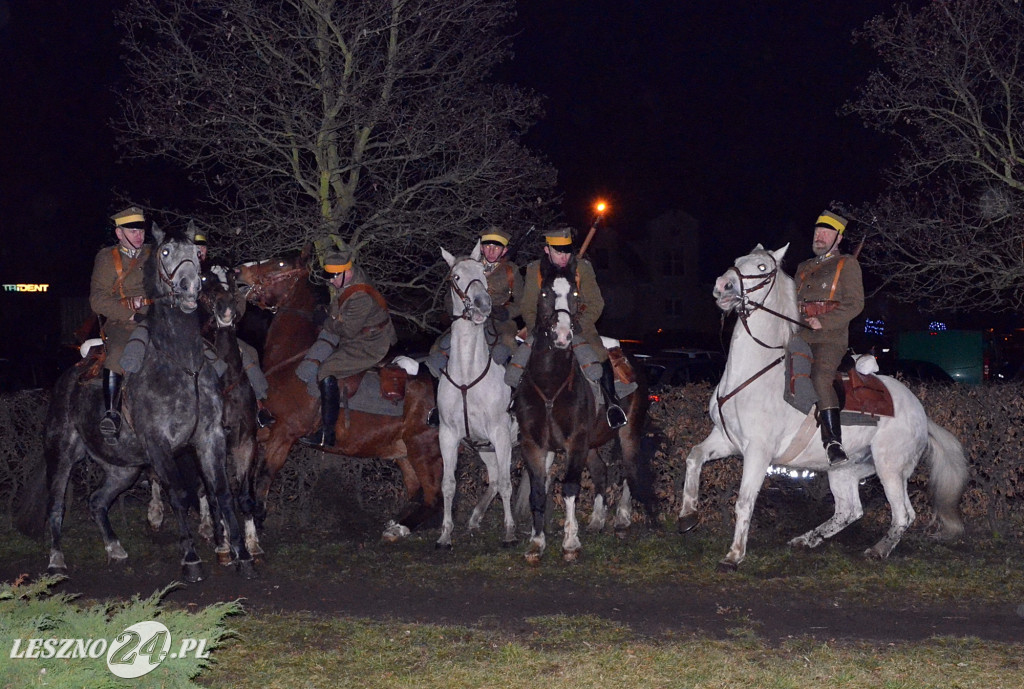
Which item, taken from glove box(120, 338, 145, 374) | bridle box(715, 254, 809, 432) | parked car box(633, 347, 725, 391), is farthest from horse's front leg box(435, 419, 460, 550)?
parked car box(633, 347, 725, 391)

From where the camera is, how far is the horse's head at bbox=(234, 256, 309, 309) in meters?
9.84

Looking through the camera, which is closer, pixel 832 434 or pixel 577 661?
pixel 577 661

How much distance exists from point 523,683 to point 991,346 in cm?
2938

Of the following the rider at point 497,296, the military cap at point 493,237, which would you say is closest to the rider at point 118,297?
the rider at point 497,296

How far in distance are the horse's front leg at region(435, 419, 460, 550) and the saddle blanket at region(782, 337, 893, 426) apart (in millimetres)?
3022

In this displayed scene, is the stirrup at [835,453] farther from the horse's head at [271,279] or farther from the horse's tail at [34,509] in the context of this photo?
the horse's tail at [34,509]

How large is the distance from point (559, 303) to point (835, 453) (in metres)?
2.60

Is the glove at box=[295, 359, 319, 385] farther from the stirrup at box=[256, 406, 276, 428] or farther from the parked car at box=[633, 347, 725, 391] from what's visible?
the parked car at box=[633, 347, 725, 391]

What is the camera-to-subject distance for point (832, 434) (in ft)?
26.9

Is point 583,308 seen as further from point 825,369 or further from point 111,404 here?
point 111,404

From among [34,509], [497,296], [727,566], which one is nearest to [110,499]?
[34,509]

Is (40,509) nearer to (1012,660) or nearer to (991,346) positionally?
(1012,660)

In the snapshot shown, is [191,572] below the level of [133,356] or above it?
below

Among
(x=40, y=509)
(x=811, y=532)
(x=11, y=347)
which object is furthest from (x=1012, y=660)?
(x=11, y=347)
